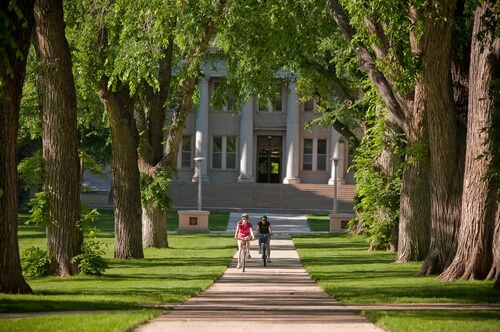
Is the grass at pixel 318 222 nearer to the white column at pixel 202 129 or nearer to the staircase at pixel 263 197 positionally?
the staircase at pixel 263 197

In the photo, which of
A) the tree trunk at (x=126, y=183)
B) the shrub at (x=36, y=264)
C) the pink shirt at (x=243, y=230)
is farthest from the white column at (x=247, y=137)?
the shrub at (x=36, y=264)

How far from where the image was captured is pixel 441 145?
972 inches

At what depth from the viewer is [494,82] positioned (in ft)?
62.4

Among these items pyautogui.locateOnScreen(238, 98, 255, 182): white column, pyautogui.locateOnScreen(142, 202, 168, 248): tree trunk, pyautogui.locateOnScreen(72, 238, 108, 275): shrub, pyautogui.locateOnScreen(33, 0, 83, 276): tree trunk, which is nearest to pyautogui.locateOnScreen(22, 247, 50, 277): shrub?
pyautogui.locateOnScreen(33, 0, 83, 276): tree trunk

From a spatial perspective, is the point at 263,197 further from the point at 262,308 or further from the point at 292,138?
the point at 262,308

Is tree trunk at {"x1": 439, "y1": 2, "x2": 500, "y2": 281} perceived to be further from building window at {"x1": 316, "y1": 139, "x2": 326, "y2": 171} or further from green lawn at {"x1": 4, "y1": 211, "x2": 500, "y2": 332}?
building window at {"x1": 316, "y1": 139, "x2": 326, "y2": 171}

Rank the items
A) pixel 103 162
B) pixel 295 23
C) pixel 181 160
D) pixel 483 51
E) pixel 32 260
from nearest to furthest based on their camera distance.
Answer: pixel 483 51
pixel 32 260
pixel 295 23
pixel 103 162
pixel 181 160

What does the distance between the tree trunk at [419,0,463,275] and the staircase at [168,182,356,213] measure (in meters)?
51.5

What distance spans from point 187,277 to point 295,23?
11.1 m

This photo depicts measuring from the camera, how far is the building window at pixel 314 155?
87.6 metres

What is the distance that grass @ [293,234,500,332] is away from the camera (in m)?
14.3

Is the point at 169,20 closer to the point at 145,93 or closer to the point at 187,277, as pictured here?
the point at 187,277

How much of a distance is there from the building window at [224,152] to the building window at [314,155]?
5029mm

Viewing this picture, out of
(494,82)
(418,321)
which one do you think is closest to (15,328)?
(418,321)
